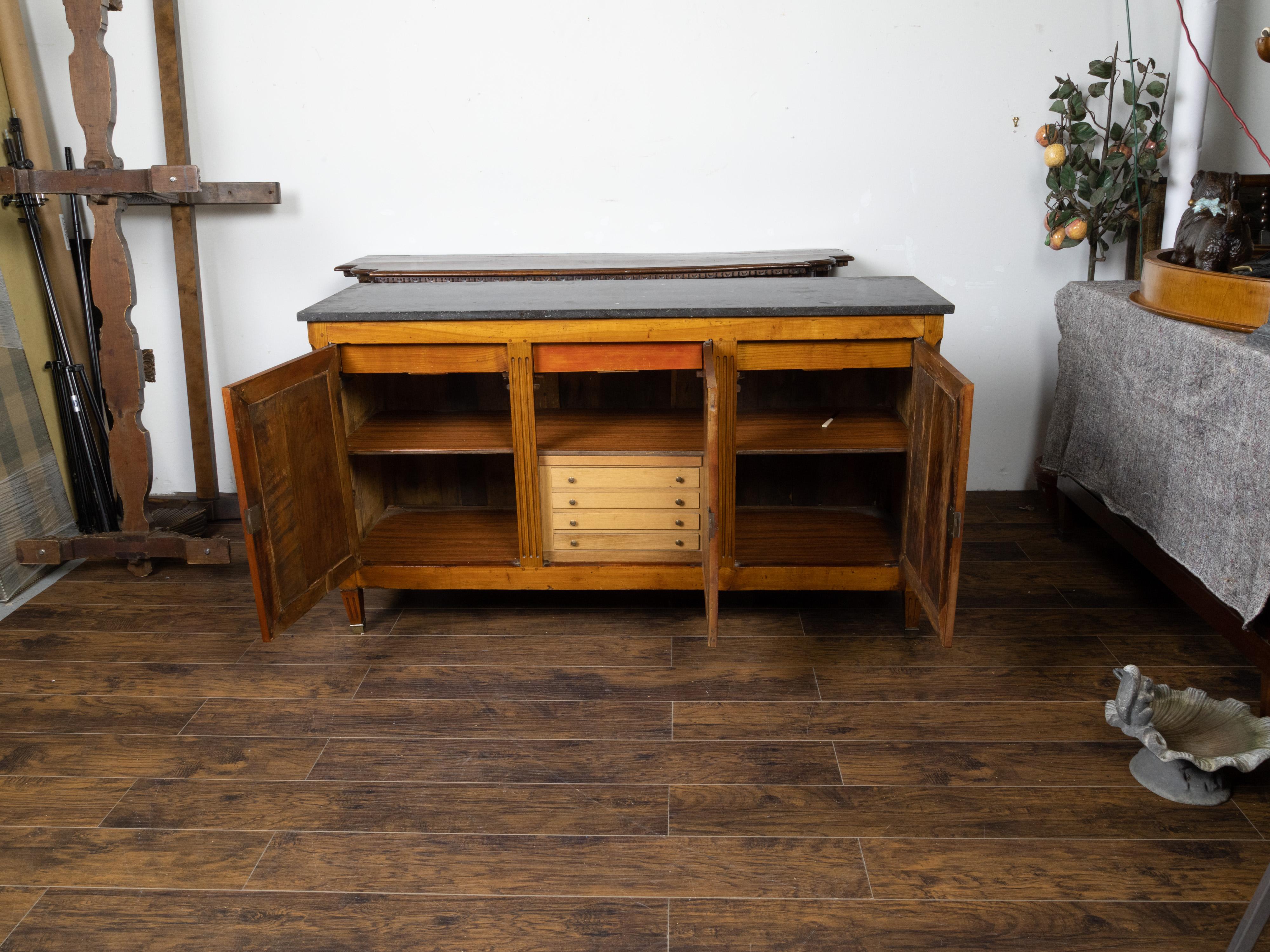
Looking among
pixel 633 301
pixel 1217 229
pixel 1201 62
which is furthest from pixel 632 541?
pixel 1201 62

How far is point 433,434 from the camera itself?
2.56 metres

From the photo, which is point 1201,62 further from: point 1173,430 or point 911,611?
point 911,611

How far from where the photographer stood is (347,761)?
2.01 metres

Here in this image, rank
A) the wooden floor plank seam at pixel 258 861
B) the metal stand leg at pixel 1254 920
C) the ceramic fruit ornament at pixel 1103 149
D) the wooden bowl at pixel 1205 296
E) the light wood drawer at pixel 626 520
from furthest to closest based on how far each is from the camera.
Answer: the ceramic fruit ornament at pixel 1103 149 → the light wood drawer at pixel 626 520 → the wooden bowl at pixel 1205 296 → the wooden floor plank seam at pixel 258 861 → the metal stand leg at pixel 1254 920

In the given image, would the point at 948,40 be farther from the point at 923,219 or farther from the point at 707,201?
the point at 707,201

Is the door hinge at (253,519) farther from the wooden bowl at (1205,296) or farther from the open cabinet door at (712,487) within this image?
the wooden bowl at (1205,296)

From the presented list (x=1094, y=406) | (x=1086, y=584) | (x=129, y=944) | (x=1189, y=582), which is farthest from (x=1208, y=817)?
(x=129, y=944)

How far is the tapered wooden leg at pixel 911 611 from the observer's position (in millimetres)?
2461

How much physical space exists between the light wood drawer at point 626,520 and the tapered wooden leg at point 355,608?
56cm

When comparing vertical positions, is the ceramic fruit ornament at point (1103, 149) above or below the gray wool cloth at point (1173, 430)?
above

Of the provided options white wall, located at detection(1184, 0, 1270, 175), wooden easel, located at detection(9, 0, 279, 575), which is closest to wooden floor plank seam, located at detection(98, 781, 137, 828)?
wooden easel, located at detection(9, 0, 279, 575)

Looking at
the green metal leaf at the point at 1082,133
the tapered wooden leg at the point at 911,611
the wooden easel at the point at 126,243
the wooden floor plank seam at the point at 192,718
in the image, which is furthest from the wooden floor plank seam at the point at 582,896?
the green metal leaf at the point at 1082,133

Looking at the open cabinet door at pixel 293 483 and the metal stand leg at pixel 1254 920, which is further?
the open cabinet door at pixel 293 483

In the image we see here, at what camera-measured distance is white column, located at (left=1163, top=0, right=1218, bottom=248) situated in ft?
9.48
